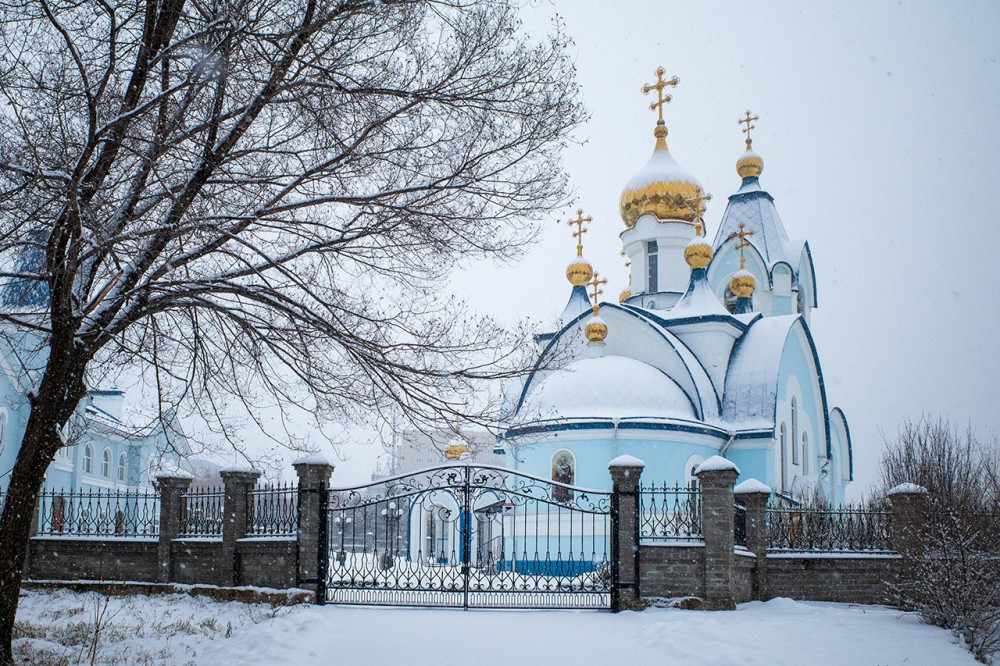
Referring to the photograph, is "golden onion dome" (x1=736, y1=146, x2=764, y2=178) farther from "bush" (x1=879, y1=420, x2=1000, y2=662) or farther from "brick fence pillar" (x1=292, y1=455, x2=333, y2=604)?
"brick fence pillar" (x1=292, y1=455, x2=333, y2=604)

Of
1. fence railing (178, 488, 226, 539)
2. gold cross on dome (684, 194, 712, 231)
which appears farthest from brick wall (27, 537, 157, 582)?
gold cross on dome (684, 194, 712, 231)

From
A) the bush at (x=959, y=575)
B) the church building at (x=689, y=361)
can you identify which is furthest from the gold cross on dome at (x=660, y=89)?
the bush at (x=959, y=575)

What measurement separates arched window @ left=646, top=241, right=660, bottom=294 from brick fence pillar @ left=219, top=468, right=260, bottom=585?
57.3ft

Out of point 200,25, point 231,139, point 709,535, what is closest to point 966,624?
point 709,535

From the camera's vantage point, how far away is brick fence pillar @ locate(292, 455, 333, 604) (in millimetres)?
11227

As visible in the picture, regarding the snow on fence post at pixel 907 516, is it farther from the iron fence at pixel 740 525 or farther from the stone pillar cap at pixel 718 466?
the stone pillar cap at pixel 718 466

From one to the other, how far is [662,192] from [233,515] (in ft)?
60.4

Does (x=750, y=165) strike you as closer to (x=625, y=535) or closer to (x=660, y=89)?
(x=660, y=89)

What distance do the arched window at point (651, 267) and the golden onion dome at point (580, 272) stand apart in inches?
96.7

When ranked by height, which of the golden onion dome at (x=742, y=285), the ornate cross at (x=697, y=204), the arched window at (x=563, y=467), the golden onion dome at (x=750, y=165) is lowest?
the arched window at (x=563, y=467)

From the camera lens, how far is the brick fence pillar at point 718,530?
1112 cm

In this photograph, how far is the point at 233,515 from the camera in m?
12.1

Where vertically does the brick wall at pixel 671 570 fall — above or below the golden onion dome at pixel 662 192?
below

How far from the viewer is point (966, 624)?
29.6ft
